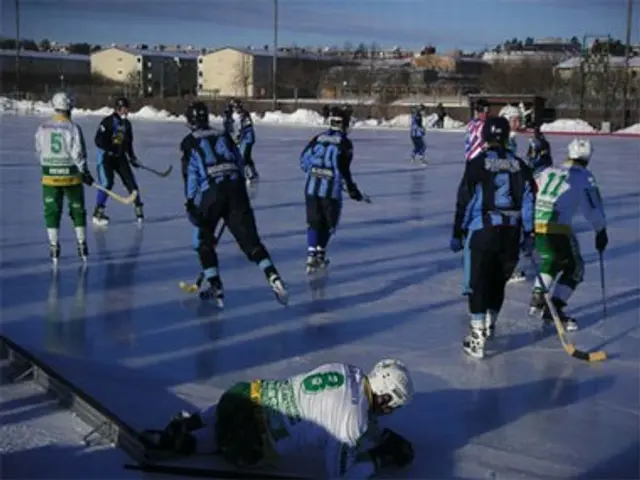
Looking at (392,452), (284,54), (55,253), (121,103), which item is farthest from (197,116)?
(284,54)

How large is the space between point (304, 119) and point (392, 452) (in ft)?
117

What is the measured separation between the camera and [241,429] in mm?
3412

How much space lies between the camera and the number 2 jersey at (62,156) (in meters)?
7.25

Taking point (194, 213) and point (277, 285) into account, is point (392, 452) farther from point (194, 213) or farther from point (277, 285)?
point (194, 213)

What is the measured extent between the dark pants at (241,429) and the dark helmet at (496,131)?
2186 mm

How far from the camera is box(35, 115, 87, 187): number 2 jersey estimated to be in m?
7.25

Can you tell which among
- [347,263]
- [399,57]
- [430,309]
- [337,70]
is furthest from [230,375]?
[399,57]

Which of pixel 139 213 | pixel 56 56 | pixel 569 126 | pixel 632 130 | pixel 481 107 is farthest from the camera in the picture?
pixel 56 56

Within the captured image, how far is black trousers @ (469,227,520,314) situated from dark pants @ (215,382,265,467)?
1980 mm

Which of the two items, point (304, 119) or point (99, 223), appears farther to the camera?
point (304, 119)

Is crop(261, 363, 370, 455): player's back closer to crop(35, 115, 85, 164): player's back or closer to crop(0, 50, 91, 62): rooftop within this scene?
crop(35, 115, 85, 164): player's back

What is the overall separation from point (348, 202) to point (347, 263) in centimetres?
453

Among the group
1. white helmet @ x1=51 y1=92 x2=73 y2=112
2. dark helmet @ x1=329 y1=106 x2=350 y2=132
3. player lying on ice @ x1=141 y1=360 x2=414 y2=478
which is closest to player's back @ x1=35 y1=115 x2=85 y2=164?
white helmet @ x1=51 y1=92 x2=73 y2=112

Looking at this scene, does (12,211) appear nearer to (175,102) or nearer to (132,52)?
(175,102)
